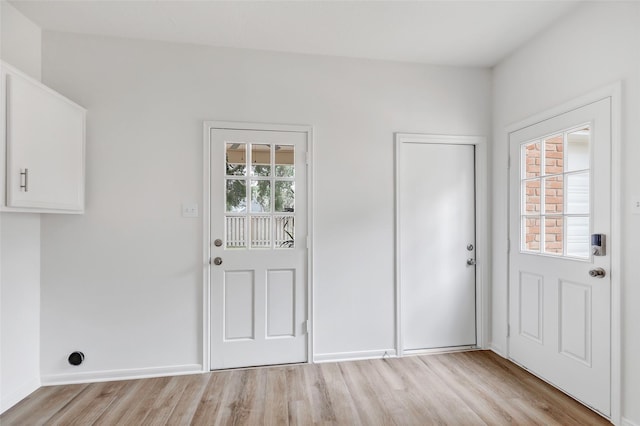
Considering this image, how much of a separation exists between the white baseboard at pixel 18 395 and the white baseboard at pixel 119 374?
0.08m

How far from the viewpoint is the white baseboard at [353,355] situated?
9.03 feet

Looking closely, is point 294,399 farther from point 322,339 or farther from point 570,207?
point 570,207

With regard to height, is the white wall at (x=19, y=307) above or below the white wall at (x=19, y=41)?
below

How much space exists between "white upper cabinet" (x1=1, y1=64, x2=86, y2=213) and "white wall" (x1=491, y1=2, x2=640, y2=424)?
11.4 feet

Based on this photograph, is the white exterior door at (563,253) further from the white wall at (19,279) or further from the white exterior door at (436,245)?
the white wall at (19,279)

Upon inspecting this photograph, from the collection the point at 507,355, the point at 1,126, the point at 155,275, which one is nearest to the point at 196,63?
the point at 1,126

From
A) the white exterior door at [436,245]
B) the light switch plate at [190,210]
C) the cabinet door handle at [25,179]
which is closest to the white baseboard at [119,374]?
the light switch plate at [190,210]

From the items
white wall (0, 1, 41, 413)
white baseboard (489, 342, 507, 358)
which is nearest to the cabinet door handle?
white wall (0, 1, 41, 413)

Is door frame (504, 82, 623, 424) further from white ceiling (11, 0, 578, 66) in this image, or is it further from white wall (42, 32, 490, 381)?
white wall (42, 32, 490, 381)

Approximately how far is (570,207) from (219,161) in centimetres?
267

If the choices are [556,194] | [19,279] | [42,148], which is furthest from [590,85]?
[19,279]

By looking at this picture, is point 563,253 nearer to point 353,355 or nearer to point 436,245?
point 436,245

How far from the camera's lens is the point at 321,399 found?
2199mm

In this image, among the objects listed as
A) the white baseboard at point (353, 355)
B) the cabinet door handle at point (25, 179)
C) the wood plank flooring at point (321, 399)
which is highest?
the cabinet door handle at point (25, 179)
